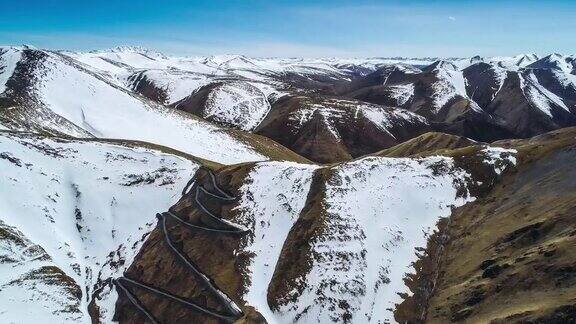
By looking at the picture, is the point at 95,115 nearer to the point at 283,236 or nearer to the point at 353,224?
the point at 283,236

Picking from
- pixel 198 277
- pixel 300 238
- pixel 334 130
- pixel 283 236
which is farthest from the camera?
pixel 334 130

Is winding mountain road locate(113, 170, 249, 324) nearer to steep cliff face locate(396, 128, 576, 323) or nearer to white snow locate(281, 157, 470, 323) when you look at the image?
white snow locate(281, 157, 470, 323)

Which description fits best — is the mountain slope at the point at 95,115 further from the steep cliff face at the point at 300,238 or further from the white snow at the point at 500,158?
the white snow at the point at 500,158

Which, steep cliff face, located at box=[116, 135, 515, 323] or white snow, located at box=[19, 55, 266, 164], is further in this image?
white snow, located at box=[19, 55, 266, 164]

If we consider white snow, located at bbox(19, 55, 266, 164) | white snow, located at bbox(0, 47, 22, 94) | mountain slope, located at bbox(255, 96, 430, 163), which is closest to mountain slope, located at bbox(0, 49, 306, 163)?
white snow, located at bbox(19, 55, 266, 164)

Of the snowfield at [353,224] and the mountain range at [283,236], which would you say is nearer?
the mountain range at [283,236]

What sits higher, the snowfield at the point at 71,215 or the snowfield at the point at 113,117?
the snowfield at the point at 113,117

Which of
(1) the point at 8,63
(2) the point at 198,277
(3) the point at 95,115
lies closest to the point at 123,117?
(3) the point at 95,115

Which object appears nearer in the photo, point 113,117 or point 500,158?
point 500,158

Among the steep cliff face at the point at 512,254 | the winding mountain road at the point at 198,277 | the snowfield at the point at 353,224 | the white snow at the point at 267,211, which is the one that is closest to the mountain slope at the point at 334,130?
the white snow at the point at 267,211

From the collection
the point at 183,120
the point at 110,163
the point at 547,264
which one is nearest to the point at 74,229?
the point at 110,163
